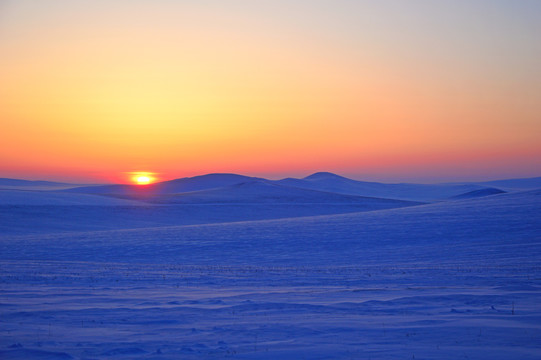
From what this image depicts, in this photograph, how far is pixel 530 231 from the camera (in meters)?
27.7

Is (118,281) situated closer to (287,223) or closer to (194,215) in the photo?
(287,223)

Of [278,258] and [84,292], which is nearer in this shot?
[84,292]

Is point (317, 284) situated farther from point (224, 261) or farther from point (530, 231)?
point (530, 231)

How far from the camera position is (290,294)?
13.0 meters

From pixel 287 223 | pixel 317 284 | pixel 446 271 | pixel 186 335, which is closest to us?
pixel 186 335

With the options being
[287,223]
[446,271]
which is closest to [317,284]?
[446,271]

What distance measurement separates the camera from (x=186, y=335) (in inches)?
346

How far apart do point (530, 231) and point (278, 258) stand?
1344 centimetres

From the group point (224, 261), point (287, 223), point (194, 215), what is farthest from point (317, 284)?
point (194, 215)

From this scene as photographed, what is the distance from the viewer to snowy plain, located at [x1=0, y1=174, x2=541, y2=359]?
8062mm

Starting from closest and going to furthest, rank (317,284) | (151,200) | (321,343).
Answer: (321,343) < (317,284) < (151,200)

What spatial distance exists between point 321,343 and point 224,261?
55.7ft

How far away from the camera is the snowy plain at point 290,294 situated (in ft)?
26.5

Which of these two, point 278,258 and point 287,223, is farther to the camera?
point 287,223
